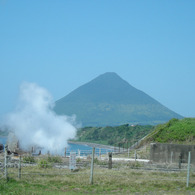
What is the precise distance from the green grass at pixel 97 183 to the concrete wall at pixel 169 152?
7399 mm

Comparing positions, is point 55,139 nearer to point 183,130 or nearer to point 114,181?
point 183,130

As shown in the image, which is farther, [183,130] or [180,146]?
[183,130]

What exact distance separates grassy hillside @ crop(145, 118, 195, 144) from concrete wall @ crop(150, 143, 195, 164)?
27.2 feet

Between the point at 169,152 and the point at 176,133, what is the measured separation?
32.8 ft

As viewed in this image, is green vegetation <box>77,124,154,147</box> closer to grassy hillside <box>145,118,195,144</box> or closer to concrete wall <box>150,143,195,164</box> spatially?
grassy hillside <box>145,118,195,144</box>

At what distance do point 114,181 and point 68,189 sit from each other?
6.92 ft

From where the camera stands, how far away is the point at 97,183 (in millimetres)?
15688

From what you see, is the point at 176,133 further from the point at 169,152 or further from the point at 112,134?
the point at 112,134

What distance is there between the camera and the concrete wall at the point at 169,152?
84.8 ft

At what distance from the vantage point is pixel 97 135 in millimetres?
95125

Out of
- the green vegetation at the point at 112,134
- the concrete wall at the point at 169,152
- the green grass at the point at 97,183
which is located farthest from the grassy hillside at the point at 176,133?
the green vegetation at the point at 112,134

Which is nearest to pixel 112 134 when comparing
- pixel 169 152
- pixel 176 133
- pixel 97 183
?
pixel 176 133

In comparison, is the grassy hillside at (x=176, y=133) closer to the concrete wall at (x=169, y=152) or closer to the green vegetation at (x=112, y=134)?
the concrete wall at (x=169, y=152)

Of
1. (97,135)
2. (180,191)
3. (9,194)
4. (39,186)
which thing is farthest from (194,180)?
(97,135)
